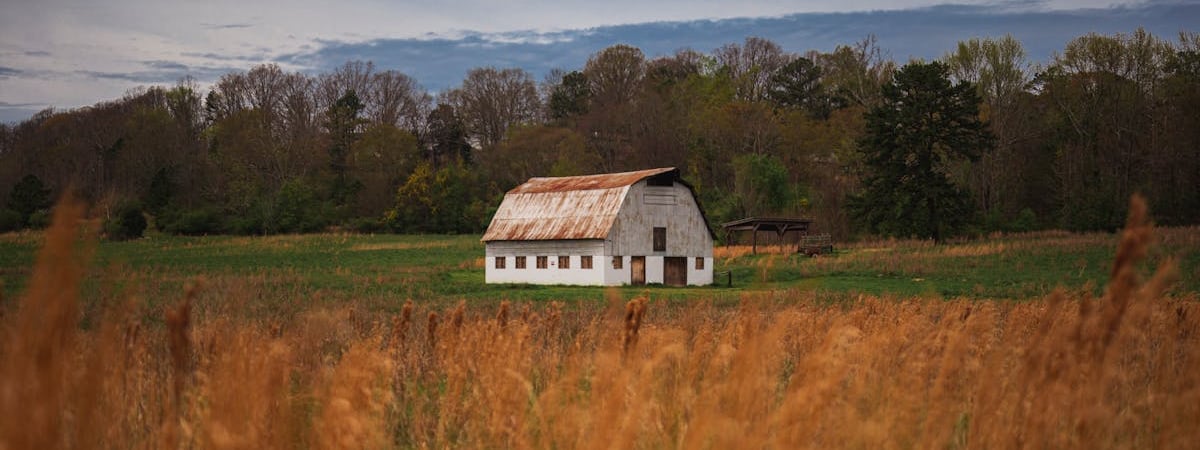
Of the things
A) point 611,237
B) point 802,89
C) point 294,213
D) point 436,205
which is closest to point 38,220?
point 294,213

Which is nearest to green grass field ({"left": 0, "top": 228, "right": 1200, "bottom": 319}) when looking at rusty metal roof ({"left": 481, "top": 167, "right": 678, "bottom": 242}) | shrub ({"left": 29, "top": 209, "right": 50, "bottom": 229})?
shrub ({"left": 29, "top": 209, "right": 50, "bottom": 229})

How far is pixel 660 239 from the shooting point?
4372cm

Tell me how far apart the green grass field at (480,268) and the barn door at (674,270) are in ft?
6.23

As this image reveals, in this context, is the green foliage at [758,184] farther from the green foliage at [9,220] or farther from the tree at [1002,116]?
the green foliage at [9,220]

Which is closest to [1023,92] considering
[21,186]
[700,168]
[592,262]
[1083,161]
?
[1083,161]

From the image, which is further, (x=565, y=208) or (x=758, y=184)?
(x=758, y=184)

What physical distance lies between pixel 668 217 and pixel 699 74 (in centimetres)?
4467

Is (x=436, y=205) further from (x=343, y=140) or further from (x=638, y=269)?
(x=638, y=269)

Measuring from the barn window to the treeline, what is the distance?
68.1 ft

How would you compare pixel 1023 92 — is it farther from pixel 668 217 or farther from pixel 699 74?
pixel 668 217

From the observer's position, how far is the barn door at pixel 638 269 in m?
42.9

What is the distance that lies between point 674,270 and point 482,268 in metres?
11.8

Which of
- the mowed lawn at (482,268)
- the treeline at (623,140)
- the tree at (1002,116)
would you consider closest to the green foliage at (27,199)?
the treeline at (623,140)

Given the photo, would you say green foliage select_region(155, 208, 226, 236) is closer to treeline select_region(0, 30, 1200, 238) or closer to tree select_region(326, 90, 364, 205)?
treeline select_region(0, 30, 1200, 238)
